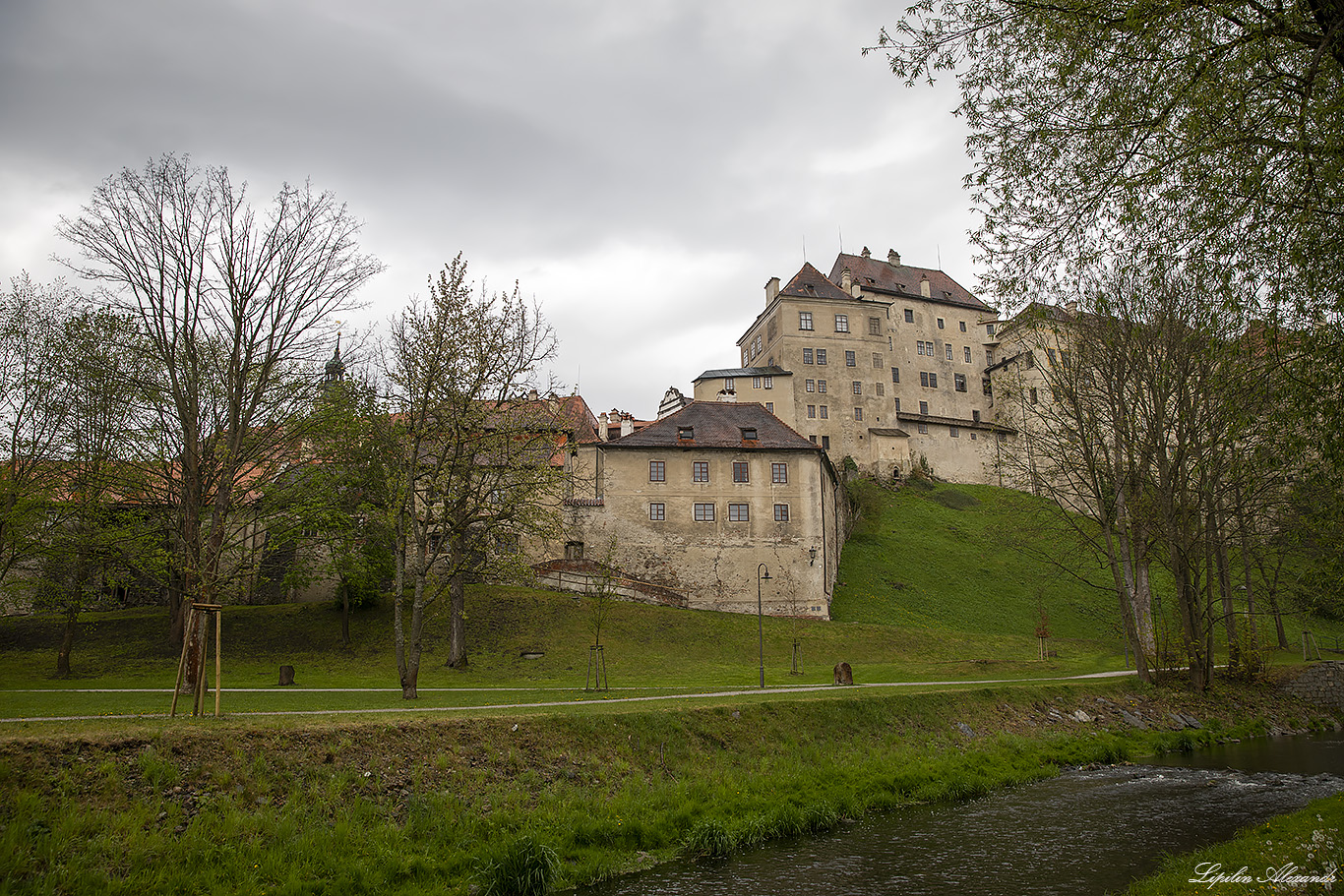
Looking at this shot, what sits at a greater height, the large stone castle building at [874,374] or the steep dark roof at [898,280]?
the steep dark roof at [898,280]

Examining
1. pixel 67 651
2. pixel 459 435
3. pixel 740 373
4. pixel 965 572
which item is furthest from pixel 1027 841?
pixel 740 373

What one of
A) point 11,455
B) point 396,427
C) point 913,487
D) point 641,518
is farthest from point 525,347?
point 913,487

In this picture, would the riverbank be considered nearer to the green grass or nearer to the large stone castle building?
the green grass

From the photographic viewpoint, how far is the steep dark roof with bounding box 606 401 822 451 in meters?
46.3

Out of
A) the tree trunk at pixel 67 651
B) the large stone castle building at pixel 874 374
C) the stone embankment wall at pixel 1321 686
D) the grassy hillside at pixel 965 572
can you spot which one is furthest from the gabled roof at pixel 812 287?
the tree trunk at pixel 67 651

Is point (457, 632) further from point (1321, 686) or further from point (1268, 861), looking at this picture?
point (1321, 686)

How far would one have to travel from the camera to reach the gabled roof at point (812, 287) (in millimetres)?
75500

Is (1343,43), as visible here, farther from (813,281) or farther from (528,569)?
(813,281)

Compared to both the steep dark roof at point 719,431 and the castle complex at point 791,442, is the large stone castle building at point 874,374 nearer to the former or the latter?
the castle complex at point 791,442

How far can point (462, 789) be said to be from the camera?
12.7 meters

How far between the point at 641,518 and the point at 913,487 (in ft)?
104

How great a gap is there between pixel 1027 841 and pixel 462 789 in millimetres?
9137

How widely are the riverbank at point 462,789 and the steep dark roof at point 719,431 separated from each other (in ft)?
88.2

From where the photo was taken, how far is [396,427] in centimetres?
2514
